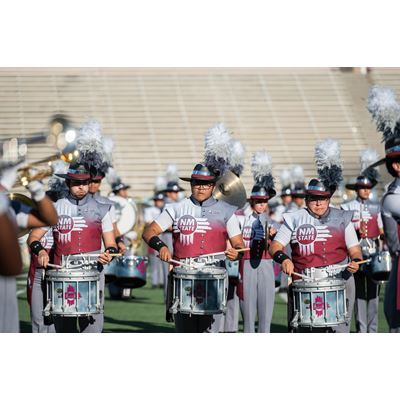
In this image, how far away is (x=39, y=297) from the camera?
31.2ft

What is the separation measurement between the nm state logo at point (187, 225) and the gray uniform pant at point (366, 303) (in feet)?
8.30

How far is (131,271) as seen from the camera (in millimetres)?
9852

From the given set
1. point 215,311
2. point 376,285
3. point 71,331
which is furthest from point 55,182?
point 376,285

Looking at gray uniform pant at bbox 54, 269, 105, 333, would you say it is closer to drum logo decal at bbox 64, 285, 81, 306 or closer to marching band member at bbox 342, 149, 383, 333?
drum logo decal at bbox 64, 285, 81, 306

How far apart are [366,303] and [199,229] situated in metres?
2.71

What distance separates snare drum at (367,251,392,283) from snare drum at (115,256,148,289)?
1929 millimetres

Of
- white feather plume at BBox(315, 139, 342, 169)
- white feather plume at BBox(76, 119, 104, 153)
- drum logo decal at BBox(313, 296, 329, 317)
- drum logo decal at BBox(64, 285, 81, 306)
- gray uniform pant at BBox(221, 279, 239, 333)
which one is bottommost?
gray uniform pant at BBox(221, 279, 239, 333)

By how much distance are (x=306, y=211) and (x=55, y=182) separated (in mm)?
2472

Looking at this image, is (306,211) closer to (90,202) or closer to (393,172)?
(393,172)

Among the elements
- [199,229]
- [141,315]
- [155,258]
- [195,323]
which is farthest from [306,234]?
[155,258]

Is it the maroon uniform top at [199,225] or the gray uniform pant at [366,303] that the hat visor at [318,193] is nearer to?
the maroon uniform top at [199,225]

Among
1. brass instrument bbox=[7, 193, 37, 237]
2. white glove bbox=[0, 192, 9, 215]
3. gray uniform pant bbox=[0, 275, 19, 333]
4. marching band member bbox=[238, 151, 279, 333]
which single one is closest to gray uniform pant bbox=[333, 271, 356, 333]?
marching band member bbox=[238, 151, 279, 333]

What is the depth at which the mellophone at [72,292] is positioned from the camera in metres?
8.35

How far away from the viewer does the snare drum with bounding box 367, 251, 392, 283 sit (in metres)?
9.54
